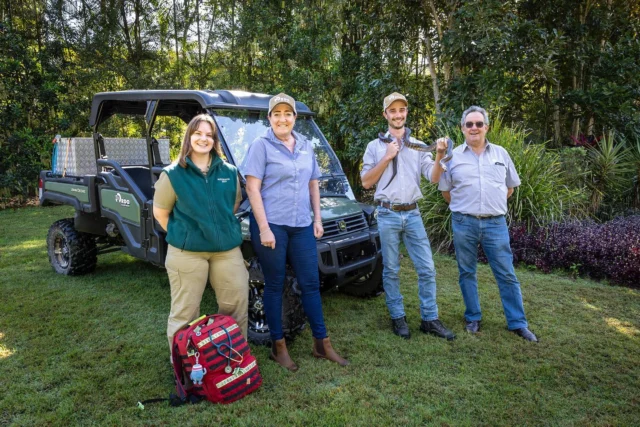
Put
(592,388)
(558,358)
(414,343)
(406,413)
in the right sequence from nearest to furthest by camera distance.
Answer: (406,413) < (592,388) < (558,358) < (414,343)

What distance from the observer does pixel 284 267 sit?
10.5 ft

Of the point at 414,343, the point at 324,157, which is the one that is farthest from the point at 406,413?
the point at 324,157

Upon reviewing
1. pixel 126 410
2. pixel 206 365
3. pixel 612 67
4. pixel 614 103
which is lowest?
pixel 126 410

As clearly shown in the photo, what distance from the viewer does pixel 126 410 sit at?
2768 millimetres

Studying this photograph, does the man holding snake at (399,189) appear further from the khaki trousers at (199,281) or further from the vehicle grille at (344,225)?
the khaki trousers at (199,281)

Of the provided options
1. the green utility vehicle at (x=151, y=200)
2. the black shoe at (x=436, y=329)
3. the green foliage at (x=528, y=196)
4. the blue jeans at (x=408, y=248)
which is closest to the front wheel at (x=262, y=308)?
the green utility vehicle at (x=151, y=200)

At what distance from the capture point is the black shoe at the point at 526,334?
3.68 meters

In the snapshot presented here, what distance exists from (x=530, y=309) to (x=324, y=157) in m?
2.39

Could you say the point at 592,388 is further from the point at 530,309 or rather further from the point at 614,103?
the point at 614,103

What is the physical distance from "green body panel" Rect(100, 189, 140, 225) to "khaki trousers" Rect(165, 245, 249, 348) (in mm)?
1529

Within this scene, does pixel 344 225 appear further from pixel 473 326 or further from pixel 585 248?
pixel 585 248

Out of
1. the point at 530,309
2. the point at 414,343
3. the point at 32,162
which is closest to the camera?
the point at 414,343

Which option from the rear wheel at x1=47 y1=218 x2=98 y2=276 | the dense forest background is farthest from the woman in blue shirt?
the dense forest background

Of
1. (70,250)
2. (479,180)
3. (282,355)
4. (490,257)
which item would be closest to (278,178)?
(282,355)
